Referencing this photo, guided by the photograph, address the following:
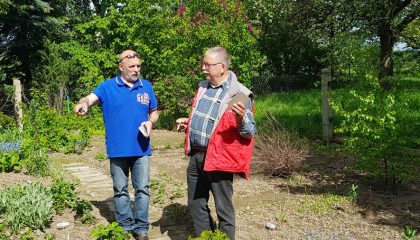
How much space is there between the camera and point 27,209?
423 cm

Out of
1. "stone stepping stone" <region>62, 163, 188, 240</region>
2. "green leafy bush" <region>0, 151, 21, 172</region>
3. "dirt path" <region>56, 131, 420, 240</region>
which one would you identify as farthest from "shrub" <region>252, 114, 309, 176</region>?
"green leafy bush" <region>0, 151, 21, 172</region>

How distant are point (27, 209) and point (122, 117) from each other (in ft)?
4.32

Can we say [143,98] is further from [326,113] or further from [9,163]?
[326,113]

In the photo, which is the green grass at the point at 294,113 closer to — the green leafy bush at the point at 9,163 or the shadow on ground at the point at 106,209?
Result: the shadow on ground at the point at 106,209

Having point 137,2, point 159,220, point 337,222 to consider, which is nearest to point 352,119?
point 337,222

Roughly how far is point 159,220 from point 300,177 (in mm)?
2415

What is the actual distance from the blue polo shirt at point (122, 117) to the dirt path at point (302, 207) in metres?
0.97

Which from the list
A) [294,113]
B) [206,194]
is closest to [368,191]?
[206,194]

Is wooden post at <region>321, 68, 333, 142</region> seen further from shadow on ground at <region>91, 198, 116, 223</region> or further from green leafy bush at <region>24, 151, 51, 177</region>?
green leafy bush at <region>24, 151, 51, 177</region>

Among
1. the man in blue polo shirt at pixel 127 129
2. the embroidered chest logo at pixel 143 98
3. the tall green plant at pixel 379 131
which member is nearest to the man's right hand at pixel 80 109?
the man in blue polo shirt at pixel 127 129

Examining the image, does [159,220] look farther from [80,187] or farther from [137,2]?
[137,2]

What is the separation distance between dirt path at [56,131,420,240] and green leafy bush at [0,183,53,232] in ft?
2.61

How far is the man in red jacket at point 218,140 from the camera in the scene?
11.1 feet

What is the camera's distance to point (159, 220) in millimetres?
4848
